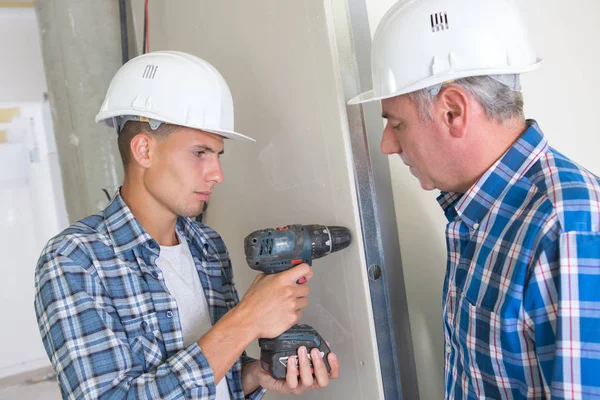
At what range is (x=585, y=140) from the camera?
171cm

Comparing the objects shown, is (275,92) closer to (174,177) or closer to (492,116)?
(174,177)

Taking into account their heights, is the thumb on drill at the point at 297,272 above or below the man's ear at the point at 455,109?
below

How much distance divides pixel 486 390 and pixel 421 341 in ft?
1.46

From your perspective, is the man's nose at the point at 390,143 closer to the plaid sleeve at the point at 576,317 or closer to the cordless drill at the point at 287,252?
the cordless drill at the point at 287,252

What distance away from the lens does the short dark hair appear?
4.32ft

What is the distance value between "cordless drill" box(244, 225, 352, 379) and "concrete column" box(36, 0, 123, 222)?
146cm

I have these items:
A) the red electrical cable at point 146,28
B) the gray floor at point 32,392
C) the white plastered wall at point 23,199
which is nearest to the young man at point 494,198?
the red electrical cable at point 146,28

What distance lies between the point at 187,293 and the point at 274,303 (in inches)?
10.9

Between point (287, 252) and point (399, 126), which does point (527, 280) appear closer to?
point (399, 126)

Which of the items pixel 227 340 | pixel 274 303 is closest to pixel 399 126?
pixel 274 303

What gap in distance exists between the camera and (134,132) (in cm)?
134

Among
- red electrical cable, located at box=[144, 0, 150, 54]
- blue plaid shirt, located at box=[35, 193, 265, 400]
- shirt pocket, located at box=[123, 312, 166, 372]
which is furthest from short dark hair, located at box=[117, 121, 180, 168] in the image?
red electrical cable, located at box=[144, 0, 150, 54]

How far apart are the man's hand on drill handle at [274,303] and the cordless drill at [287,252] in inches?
1.0

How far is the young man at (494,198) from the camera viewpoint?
758 mm
